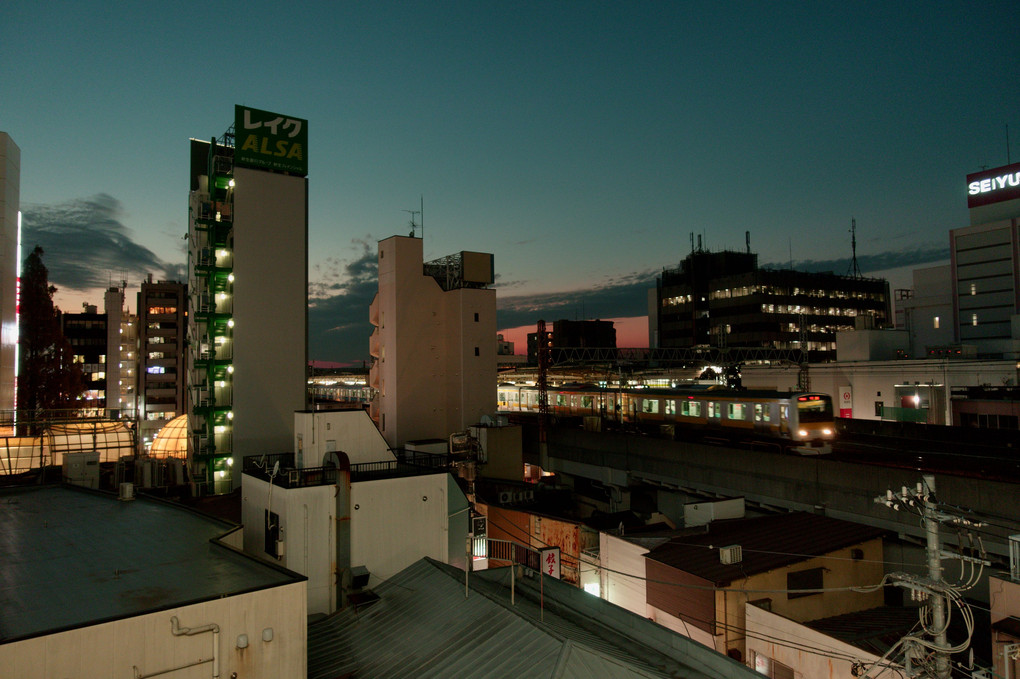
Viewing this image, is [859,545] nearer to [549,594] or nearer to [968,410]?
[549,594]

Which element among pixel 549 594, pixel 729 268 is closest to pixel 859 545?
pixel 549 594

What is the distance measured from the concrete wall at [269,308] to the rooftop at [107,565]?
10.4 meters

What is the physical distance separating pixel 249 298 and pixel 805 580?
20.7 m

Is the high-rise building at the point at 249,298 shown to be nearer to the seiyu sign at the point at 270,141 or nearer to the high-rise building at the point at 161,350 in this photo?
the seiyu sign at the point at 270,141

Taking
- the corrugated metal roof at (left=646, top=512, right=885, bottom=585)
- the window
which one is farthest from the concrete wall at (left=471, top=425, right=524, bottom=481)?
the window

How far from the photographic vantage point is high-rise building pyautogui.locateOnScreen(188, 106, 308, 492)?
72.9ft

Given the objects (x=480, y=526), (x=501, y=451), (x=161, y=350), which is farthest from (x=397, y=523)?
(x=161, y=350)

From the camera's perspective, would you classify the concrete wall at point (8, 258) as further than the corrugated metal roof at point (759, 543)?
Yes

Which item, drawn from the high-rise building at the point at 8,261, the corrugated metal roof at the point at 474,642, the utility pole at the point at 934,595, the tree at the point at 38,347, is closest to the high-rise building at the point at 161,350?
the tree at the point at 38,347

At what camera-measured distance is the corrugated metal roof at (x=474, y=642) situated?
256 inches

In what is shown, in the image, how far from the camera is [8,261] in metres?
20.8

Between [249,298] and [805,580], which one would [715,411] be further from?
[249,298]

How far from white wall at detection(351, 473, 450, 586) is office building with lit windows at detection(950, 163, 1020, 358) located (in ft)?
138

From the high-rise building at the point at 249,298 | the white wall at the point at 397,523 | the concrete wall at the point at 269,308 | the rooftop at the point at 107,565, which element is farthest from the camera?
the concrete wall at the point at 269,308
